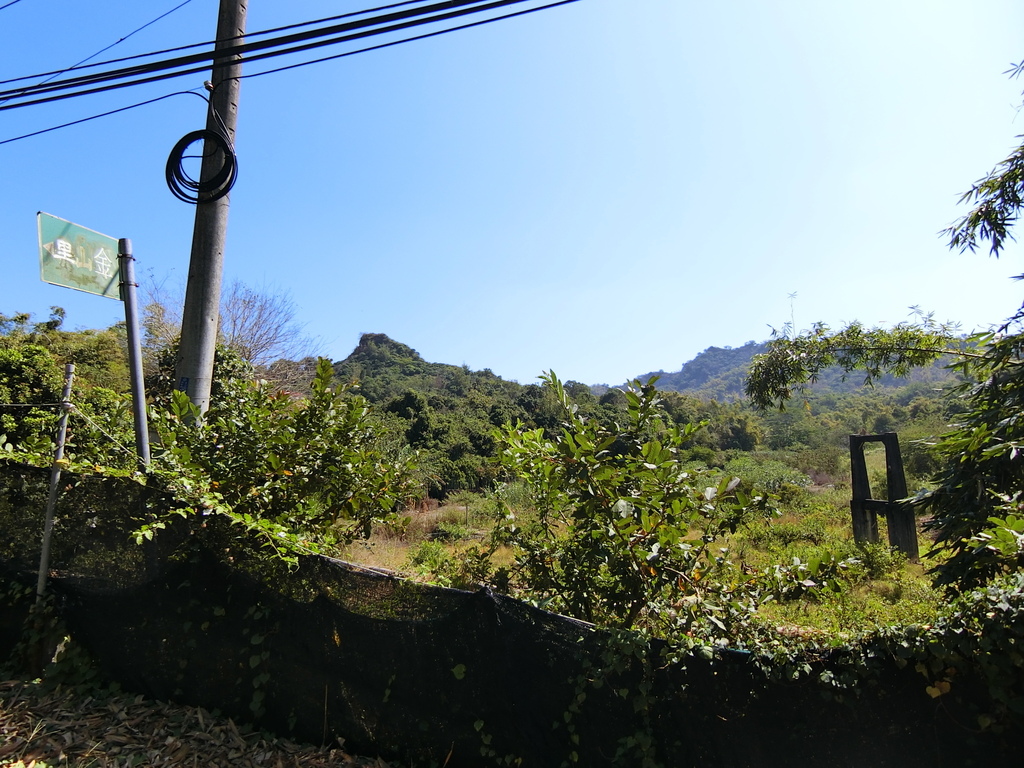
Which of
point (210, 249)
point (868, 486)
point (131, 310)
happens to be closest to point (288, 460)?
point (131, 310)

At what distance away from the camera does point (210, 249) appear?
3730 mm

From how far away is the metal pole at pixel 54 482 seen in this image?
3062 millimetres

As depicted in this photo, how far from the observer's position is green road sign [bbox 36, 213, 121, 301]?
278cm

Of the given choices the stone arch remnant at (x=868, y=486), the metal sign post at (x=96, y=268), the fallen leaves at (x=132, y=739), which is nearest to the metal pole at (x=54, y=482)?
the metal sign post at (x=96, y=268)

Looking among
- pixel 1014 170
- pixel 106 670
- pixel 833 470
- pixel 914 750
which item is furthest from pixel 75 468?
pixel 833 470

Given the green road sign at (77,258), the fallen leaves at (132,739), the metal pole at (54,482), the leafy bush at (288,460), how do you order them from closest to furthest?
1. the fallen leaves at (132,739)
2. the green road sign at (77,258)
3. the metal pole at (54,482)
4. the leafy bush at (288,460)

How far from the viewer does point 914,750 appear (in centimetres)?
191

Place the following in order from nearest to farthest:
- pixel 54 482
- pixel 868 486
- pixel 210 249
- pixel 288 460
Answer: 1. pixel 54 482
2. pixel 288 460
3. pixel 210 249
4. pixel 868 486

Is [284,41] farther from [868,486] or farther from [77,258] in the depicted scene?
[868,486]

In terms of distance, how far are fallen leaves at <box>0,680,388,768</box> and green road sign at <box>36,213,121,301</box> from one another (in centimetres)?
211

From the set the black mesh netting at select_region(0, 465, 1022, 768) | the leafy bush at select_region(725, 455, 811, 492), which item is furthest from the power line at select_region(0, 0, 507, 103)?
the leafy bush at select_region(725, 455, 811, 492)

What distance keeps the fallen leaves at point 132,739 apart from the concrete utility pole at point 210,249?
5.37 ft

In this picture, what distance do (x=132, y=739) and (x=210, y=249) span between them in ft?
8.82

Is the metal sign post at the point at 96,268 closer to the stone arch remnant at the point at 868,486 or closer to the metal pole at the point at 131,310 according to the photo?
the metal pole at the point at 131,310
